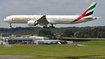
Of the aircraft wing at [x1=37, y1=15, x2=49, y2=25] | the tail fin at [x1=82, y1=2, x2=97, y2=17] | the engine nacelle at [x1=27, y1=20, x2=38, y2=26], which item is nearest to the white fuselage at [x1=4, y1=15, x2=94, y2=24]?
the aircraft wing at [x1=37, y1=15, x2=49, y2=25]

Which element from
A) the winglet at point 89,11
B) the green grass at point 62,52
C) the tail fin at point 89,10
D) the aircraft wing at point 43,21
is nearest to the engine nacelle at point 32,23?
the aircraft wing at point 43,21

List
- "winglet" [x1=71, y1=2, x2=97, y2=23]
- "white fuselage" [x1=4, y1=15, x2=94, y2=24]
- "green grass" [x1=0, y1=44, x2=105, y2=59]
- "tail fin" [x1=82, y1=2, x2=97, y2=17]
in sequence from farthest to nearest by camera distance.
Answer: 1. "green grass" [x1=0, y1=44, x2=105, y2=59]
2. "tail fin" [x1=82, y1=2, x2=97, y2=17]
3. "winglet" [x1=71, y1=2, x2=97, y2=23]
4. "white fuselage" [x1=4, y1=15, x2=94, y2=24]

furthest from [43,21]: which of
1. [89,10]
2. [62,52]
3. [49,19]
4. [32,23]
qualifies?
[62,52]

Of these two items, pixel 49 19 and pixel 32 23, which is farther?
pixel 49 19

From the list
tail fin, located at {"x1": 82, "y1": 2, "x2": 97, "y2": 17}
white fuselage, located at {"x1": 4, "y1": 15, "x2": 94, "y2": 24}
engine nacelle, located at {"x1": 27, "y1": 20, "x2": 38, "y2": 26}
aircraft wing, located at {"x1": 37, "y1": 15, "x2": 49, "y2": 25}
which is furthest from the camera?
tail fin, located at {"x1": 82, "y1": 2, "x2": 97, "y2": 17}

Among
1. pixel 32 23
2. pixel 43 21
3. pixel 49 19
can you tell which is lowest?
pixel 32 23

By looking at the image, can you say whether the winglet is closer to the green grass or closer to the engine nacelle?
the engine nacelle

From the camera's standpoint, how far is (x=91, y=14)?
98875mm

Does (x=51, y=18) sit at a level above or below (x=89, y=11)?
below

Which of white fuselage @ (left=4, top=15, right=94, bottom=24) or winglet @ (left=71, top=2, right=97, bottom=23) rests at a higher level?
winglet @ (left=71, top=2, right=97, bottom=23)

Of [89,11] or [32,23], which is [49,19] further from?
[89,11]

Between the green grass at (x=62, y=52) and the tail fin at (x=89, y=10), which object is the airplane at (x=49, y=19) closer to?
the tail fin at (x=89, y=10)

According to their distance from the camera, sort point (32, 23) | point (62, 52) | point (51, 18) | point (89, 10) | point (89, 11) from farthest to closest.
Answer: point (62, 52), point (89, 10), point (89, 11), point (51, 18), point (32, 23)

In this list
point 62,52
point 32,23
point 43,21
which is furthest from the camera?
point 62,52
